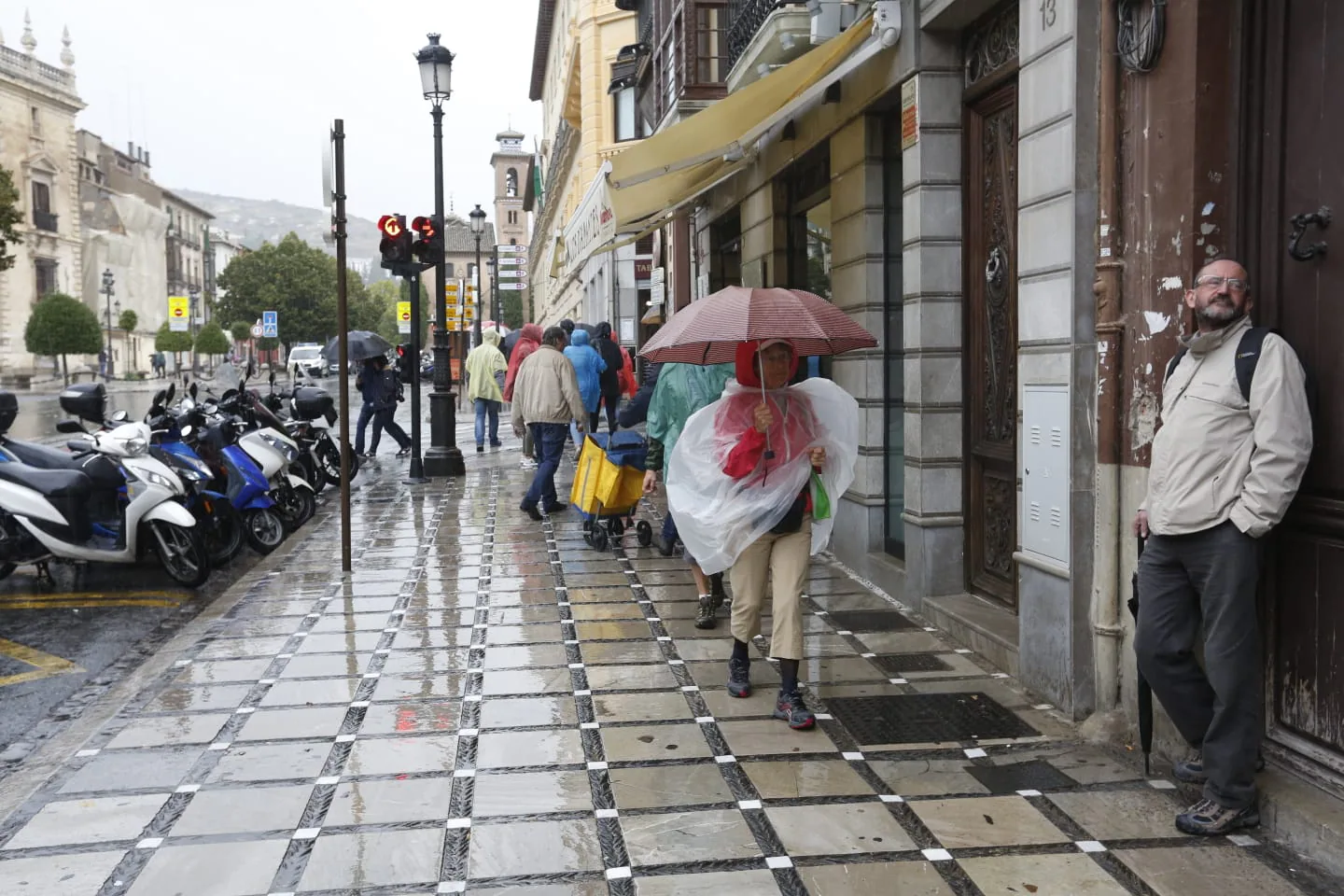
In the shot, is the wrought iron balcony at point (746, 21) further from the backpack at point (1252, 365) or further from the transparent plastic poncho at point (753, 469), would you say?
the backpack at point (1252, 365)

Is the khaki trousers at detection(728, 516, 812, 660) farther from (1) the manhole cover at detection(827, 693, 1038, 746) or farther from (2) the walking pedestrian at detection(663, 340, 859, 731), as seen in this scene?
(1) the manhole cover at detection(827, 693, 1038, 746)

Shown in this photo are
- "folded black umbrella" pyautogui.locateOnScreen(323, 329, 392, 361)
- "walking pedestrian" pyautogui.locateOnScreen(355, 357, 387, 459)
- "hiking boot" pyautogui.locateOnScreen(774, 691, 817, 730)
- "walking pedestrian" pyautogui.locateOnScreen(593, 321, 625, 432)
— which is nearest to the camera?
"hiking boot" pyautogui.locateOnScreen(774, 691, 817, 730)

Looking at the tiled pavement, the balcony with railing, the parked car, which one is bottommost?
the tiled pavement

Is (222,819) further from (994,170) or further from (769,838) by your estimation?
(994,170)

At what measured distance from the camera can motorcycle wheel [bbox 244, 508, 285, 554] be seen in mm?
10203

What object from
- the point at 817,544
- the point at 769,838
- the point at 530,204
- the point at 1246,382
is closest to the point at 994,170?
the point at 817,544

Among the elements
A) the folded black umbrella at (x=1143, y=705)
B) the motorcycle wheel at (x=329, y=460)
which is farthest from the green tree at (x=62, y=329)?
the folded black umbrella at (x=1143, y=705)

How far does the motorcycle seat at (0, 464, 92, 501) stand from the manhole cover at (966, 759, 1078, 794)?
6685 millimetres

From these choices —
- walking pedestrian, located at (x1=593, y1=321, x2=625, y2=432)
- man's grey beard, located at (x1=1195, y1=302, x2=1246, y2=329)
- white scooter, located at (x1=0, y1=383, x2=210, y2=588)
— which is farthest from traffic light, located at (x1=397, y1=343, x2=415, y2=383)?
man's grey beard, located at (x1=1195, y1=302, x2=1246, y2=329)

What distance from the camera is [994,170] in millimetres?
6840

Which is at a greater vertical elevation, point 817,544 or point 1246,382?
point 1246,382

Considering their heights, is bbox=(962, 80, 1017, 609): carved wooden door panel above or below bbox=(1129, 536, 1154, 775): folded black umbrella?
above

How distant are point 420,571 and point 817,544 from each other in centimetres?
442

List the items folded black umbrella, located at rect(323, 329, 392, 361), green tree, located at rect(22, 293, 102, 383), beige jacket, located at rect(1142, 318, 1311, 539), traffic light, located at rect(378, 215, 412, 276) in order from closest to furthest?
beige jacket, located at rect(1142, 318, 1311, 539)
traffic light, located at rect(378, 215, 412, 276)
folded black umbrella, located at rect(323, 329, 392, 361)
green tree, located at rect(22, 293, 102, 383)
